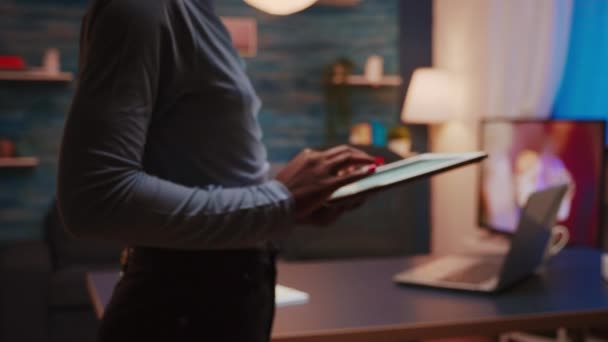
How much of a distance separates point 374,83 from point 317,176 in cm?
437

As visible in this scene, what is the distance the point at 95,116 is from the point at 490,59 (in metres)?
3.11

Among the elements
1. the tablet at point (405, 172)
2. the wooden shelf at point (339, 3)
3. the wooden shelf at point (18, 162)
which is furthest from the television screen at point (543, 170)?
the wooden shelf at point (18, 162)

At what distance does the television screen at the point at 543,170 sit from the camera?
243 centimetres

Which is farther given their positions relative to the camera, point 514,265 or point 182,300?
point 514,265

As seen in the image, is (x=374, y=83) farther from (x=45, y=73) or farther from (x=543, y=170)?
(x=543, y=170)

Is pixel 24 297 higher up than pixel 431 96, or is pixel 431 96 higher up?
pixel 431 96

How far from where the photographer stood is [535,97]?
130 inches

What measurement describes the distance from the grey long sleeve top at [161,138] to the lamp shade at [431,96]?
2.91 metres

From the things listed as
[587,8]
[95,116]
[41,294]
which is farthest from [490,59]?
[95,116]

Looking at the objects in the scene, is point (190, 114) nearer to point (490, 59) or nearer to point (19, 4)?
point (490, 59)

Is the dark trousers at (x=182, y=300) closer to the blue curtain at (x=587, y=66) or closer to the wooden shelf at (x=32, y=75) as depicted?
the blue curtain at (x=587, y=66)

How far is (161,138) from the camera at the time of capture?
80cm

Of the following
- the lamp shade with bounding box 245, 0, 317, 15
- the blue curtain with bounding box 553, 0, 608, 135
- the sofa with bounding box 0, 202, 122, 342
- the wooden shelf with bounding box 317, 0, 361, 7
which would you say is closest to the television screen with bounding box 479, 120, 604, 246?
the blue curtain with bounding box 553, 0, 608, 135

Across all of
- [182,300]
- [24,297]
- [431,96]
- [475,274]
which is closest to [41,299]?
[24,297]
